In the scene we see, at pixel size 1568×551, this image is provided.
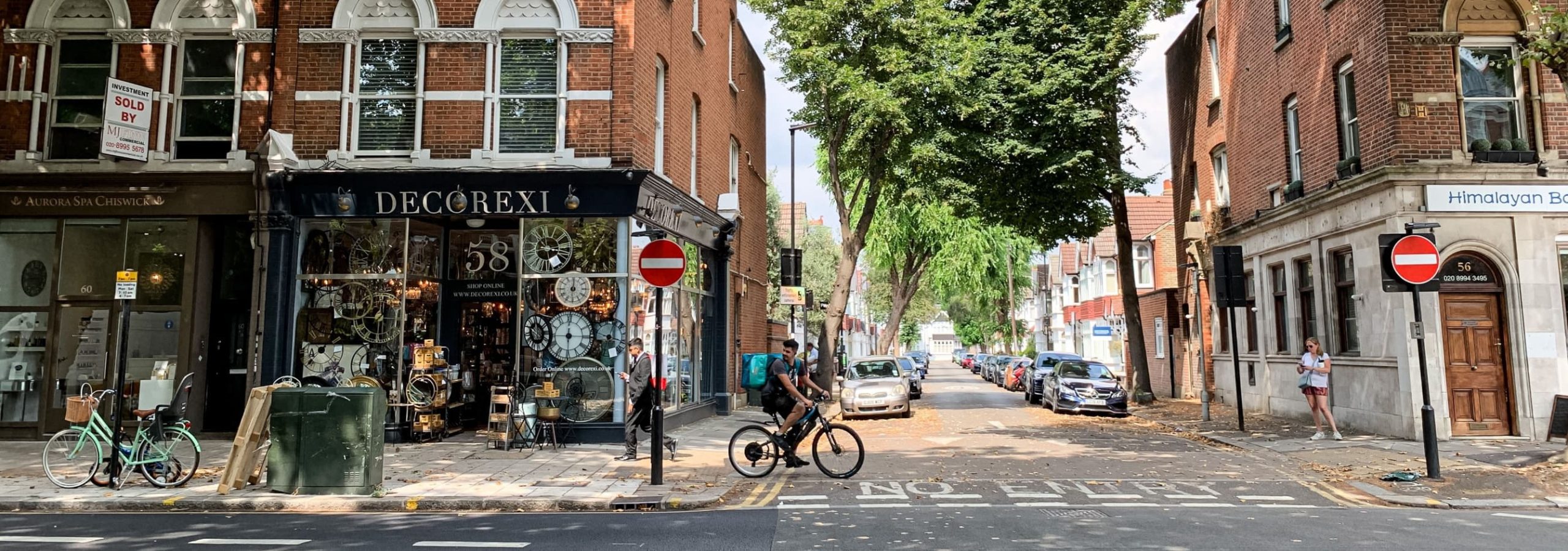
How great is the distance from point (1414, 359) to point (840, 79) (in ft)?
38.1

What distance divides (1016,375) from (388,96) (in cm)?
2648

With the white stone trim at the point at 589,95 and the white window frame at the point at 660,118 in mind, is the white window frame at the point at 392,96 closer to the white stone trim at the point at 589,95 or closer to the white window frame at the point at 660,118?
the white stone trim at the point at 589,95

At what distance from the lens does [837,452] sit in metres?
10.2

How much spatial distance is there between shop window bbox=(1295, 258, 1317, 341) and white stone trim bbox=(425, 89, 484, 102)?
617 inches

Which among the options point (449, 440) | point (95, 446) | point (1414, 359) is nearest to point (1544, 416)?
point (1414, 359)

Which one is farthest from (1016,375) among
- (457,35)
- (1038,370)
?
(457,35)

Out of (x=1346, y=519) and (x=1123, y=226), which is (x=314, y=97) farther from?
(x=1123, y=226)

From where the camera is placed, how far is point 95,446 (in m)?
9.45

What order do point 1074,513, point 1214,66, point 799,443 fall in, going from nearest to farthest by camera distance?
point 1074,513 → point 799,443 → point 1214,66

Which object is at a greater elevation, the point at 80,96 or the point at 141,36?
the point at 141,36

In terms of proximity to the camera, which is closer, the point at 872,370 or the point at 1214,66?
the point at 872,370

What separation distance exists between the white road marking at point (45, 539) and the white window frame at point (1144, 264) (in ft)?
124

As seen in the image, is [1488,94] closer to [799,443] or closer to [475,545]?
[799,443]

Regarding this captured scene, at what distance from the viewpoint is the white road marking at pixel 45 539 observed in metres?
6.88
